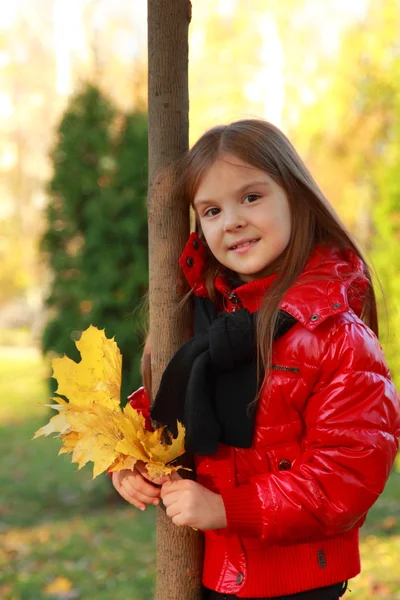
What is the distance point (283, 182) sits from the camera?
1.94 meters

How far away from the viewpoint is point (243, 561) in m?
1.83

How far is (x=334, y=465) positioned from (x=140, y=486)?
0.52m

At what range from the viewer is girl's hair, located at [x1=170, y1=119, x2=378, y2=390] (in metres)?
1.92

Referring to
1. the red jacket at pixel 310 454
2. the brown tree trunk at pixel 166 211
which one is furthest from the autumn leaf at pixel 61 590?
the red jacket at pixel 310 454

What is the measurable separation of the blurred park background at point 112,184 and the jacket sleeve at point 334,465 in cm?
46

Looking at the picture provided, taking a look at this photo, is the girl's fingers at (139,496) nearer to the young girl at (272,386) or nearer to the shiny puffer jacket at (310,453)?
the young girl at (272,386)

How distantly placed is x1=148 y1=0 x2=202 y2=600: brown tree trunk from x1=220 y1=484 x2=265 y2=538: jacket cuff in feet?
1.05

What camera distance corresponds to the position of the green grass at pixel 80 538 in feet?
14.2

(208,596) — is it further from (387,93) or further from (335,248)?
(387,93)

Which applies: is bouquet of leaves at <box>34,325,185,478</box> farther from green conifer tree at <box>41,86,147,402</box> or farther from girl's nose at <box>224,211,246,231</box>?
green conifer tree at <box>41,86,147,402</box>

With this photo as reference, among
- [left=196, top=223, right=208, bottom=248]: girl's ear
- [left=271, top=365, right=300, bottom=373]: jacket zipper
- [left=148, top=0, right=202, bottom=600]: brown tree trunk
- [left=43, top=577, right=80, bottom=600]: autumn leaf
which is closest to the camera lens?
[left=271, top=365, right=300, bottom=373]: jacket zipper

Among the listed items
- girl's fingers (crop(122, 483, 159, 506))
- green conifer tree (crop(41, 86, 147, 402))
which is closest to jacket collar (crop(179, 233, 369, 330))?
girl's fingers (crop(122, 483, 159, 506))

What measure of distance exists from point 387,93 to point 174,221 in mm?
12197

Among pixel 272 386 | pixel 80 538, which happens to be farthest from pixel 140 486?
pixel 80 538
